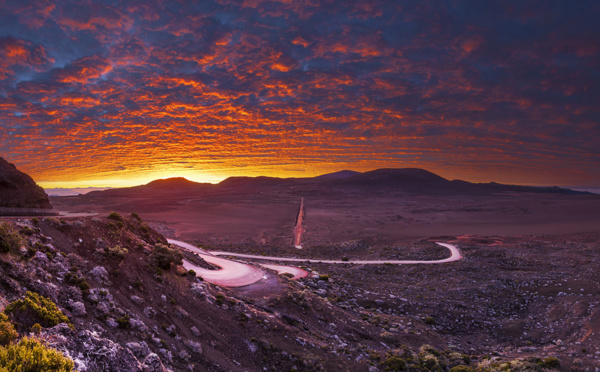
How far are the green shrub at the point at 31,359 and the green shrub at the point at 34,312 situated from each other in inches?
69.1

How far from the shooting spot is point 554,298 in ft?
88.4

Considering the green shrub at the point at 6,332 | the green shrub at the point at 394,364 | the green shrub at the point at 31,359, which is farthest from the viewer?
the green shrub at the point at 394,364

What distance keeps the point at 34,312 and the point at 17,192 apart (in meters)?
14.6

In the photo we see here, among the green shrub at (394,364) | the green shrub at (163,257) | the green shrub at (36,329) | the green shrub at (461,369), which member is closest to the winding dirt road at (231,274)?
the green shrub at (163,257)

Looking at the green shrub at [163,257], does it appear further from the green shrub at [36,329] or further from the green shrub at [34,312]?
the green shrub at [36,329]

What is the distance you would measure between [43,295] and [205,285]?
10.0m

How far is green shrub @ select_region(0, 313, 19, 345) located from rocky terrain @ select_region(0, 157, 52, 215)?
1433 cm

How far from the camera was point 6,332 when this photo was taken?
22.0 ft

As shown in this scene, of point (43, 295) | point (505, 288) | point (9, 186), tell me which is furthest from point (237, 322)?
point (505, 288)

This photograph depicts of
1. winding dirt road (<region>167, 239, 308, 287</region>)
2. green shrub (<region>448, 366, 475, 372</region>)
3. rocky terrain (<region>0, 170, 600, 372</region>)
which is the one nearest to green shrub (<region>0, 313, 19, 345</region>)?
rocky terrain (<region>0, 170, 600, 372</region>)

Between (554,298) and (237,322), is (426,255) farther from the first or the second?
(237,322)

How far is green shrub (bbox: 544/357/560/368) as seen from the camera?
566 inches

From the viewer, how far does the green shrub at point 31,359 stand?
18.6 ft

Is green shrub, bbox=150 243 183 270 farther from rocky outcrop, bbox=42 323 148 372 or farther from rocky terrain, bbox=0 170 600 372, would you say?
rocky outcrop, bbox=42 323 148 372
